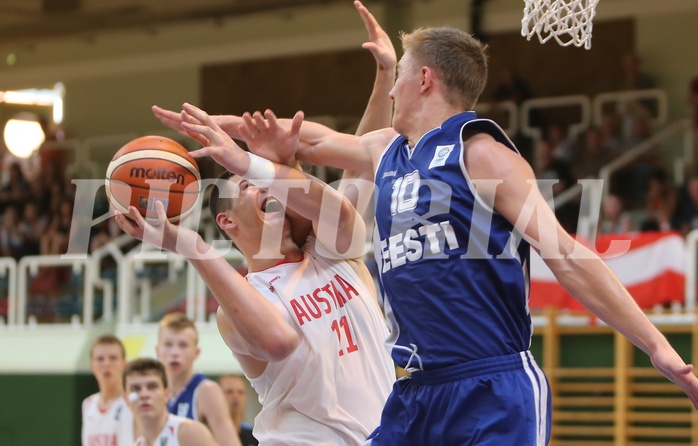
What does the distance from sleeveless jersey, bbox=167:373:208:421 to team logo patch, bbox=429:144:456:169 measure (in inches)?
174

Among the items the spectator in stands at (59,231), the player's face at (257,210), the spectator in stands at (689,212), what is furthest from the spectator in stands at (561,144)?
the player's face at (257,210)

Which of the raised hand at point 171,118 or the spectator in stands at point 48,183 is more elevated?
the raised hand at point 171,118

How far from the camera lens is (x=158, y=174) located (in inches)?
179

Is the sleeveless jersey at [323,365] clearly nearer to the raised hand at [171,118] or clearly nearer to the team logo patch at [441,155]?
the raised hand at [171,118]

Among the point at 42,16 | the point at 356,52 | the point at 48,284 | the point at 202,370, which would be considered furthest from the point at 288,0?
the point at 202,370

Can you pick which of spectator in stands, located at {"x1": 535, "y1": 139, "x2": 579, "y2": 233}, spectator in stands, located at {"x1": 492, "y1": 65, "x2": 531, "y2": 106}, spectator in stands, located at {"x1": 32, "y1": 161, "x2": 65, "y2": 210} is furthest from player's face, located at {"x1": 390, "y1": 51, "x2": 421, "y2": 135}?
spectator in stands, located at {"x1": 32, "y1": 161, "x2": 65, "y2": 210}

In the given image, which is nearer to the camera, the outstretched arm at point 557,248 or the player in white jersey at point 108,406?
the outstretched arm at point 557,248

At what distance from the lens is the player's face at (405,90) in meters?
4.12

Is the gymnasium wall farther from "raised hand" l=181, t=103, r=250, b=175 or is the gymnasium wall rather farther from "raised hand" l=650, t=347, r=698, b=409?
"raised hand" l=650, t=347, r=698, b=409

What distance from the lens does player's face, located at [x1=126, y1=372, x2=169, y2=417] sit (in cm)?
721

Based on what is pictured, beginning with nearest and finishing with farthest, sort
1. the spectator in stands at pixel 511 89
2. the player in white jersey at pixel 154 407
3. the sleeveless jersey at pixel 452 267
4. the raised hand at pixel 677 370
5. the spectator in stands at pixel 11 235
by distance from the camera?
the raised hand at pixel 677 370 → the sleeveless jersey at pixel 452 267 → the player in white jersey at pixel 154 407 → the spectator in stands at pixel 511 89 → the spectator in stands at pixel 11 235

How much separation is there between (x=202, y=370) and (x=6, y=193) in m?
8.88

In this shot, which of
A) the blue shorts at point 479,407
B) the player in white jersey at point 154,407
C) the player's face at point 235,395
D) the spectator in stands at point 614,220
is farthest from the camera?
the spectator in stands at point 614,220

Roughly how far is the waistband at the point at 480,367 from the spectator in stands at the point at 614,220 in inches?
316
